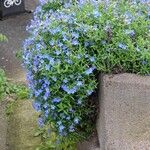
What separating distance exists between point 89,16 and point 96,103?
1.86ft

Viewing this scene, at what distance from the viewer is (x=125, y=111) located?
303 cm

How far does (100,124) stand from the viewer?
3.20 m

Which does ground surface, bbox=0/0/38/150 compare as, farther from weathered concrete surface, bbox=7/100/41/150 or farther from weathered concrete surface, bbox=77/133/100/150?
weathered concrete surface, bbox=77/133/100/150

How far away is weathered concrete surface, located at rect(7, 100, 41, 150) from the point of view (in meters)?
4.08

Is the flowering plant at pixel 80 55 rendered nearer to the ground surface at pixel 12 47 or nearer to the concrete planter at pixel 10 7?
the ground surface at pixel 12 47

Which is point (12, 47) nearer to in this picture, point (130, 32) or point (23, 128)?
point (23, 128)

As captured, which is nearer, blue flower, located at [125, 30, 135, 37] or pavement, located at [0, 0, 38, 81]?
blue flower, located at [125, 30, 135, 37]

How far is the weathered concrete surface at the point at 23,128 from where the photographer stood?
4078mm

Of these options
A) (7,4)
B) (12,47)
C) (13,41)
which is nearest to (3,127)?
(12,47)

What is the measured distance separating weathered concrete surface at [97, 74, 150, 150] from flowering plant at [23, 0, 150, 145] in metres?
0.08

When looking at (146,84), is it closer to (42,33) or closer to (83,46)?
(83,46)

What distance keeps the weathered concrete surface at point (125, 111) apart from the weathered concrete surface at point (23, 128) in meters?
1.15

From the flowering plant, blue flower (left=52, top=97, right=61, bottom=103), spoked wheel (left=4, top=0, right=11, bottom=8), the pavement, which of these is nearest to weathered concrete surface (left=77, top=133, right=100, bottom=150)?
the flowering plant

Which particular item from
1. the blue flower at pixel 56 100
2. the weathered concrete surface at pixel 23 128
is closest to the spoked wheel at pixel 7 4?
the weathered concrete surface at pixel 23 128
